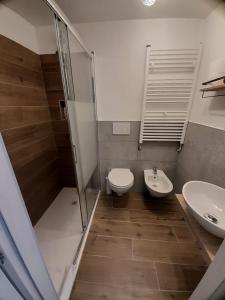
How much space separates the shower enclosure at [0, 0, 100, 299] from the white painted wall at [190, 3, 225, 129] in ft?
4.40

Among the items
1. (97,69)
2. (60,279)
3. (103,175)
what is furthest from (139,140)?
(60,279)

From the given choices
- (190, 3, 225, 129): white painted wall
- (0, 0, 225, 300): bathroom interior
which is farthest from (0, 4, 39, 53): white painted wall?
(190, 3, 225, 129): white painted wall

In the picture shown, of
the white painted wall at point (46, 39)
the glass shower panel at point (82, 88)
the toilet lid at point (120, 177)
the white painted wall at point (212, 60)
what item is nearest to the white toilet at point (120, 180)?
the toilet lid at point (120, 177)

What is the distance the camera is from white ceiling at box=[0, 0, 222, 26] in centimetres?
131

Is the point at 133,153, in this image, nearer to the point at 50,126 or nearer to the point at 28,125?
the point at 50,126

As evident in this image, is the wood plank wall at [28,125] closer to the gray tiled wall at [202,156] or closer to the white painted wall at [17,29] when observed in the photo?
the white painted wall at [17,29]

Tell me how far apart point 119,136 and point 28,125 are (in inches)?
48.0

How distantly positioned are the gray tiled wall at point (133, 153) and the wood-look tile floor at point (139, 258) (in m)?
0.66

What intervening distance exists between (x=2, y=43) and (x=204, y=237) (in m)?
2.30

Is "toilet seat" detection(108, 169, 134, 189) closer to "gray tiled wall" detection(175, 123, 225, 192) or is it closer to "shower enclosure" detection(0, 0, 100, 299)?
"shower enclosure" detection(0, 0, 100, 299)

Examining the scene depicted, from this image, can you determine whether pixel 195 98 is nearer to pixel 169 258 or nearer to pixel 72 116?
pixel 72 116

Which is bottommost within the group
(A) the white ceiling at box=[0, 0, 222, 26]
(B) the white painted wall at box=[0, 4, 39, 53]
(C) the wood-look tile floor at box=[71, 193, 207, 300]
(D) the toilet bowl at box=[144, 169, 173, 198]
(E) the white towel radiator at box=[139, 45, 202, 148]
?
(C) the wood-look tile floor at box=[71, 193, 207, 300]

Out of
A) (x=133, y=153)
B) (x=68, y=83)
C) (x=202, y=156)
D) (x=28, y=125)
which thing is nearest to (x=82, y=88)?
(x=68, y=83)

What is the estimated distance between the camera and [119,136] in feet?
6.66
